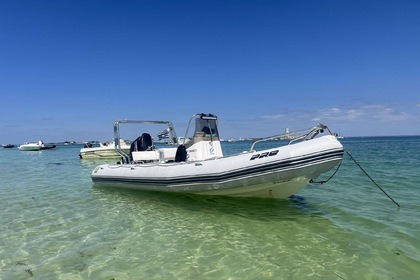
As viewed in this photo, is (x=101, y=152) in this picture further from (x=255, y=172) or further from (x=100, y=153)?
(x=255, y=172)

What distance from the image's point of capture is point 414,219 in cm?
623

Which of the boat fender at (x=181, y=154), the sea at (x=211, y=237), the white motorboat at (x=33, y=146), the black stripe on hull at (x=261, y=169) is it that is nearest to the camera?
the sea at (x=211, y=237)

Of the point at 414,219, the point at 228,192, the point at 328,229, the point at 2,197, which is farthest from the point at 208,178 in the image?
the point at 2,197

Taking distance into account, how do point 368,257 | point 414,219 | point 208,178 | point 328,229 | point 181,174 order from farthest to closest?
point 181,174
point 208,178
point 414,219
point 328,229
point 368,257

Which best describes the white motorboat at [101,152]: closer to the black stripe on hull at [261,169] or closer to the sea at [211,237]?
the sea at [211,237]

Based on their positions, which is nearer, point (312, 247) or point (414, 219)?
point (312, 247)

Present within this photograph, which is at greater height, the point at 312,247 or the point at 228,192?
the point at 228,192

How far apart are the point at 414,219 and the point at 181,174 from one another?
5.38 m

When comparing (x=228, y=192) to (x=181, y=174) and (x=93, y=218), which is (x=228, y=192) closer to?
(x=181, y=174)

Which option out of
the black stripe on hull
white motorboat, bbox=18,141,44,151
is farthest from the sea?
white motorboat, bbox=18,141,44,151

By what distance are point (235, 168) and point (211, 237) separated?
228cm

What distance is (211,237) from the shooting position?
5.38 metres

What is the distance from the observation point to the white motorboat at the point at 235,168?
6734 millimetres

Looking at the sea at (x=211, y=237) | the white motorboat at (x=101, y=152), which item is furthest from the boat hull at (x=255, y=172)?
the white motorboat at (x=101, y=152)
